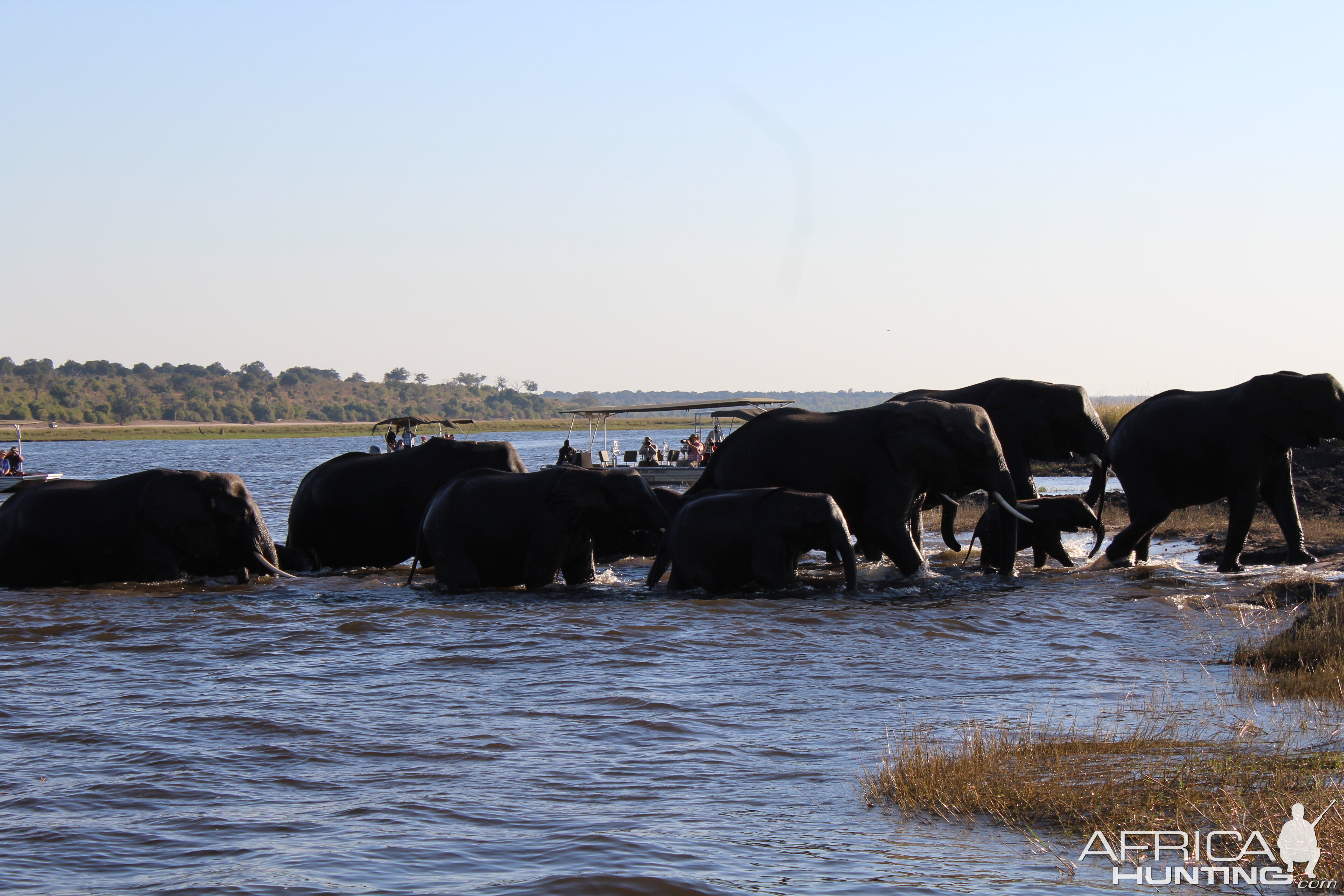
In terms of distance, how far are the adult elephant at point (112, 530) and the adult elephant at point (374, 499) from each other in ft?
5.40

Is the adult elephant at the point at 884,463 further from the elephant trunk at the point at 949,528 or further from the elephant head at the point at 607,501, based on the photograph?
the elephant trunk at the point at 949,528

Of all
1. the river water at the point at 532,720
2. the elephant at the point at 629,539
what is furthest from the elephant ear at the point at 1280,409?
the elephant at the point at 629,539

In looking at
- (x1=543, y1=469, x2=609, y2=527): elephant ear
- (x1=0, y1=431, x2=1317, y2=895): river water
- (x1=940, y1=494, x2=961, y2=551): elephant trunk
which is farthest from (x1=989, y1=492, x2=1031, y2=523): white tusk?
(x1=543, y1=469, x2=609, y2=527): elephant ear

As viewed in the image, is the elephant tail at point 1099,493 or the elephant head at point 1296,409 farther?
the elephant tail at point 1099,493

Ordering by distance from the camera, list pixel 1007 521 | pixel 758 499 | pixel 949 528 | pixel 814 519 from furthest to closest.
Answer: pixel 949 528 < pixel 1007 521 < pixel 758 499 < pixel 814 519

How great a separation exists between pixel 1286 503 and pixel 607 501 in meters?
7.75

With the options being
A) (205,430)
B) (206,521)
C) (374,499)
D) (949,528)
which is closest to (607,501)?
(374,499)

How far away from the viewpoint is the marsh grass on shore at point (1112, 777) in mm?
6164

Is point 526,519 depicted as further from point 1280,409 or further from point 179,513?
point 1280,409

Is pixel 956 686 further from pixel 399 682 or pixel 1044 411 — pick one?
pixel 1044 411

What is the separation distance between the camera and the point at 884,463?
1517cm

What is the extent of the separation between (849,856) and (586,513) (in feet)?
27.5

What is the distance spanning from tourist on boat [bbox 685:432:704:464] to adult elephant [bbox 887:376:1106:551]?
2378cm

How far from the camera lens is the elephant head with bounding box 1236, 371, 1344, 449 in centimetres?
1483
